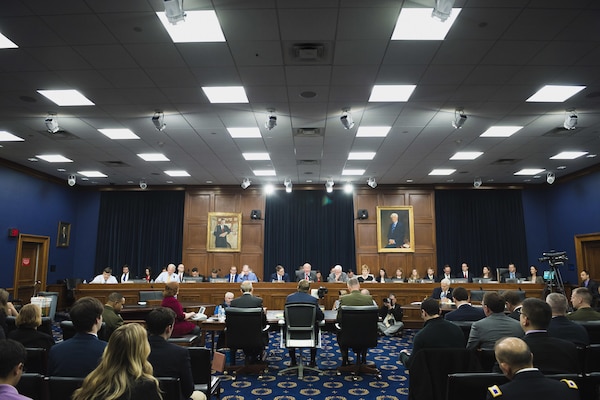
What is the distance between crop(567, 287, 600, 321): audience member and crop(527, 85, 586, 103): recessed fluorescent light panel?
3139mm

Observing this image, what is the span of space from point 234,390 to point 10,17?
487 cm

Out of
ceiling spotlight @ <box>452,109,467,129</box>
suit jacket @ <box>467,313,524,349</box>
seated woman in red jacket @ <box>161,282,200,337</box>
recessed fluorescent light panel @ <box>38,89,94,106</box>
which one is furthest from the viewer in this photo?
ceiling spotlight @ <box>452,109,467,129</box>

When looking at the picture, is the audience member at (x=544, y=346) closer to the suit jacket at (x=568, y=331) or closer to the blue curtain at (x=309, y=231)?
the suit jacket at (x=568, y=331)

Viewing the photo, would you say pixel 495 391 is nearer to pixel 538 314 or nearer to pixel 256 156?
pixel 538 314

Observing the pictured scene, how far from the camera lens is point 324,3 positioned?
4.08m

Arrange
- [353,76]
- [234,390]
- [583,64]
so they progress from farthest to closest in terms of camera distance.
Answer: [353,76] → [583,64] → [234,390]

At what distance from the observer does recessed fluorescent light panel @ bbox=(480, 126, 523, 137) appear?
7.94 metres

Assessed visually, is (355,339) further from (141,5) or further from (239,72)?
(141,5)

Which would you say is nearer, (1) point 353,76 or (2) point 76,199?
(1) point 353,76

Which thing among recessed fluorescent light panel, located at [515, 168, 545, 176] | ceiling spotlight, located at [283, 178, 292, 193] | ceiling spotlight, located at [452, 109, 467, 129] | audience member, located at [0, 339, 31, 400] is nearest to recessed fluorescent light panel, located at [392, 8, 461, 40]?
ceiling spotlight, located at [452, 109, 467, 129]

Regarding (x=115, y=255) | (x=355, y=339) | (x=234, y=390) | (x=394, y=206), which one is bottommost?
(x=234, y=390)

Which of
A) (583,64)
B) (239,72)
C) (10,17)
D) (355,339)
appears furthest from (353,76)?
(10,17)

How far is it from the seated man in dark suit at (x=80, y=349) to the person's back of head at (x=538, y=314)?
3.05 metres

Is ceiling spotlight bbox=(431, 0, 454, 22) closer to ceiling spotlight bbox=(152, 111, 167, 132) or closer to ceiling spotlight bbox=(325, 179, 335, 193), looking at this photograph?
ceiling spotlight bbox=(152, 111, 167, 132)
